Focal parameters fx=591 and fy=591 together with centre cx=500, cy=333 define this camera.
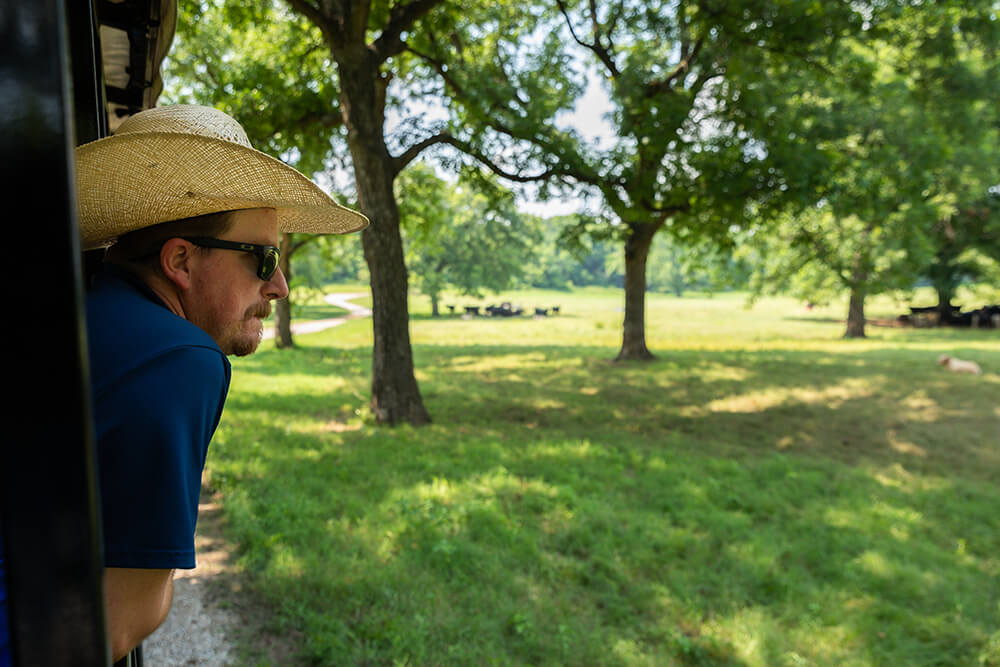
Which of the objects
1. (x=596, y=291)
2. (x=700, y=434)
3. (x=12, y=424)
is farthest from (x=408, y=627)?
(x=596, y=291)

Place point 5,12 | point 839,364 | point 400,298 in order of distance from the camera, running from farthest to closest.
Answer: point 839,364 → point 400,298 → point 5,12

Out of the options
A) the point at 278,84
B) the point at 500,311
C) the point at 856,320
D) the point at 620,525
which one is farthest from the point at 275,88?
the point at 500,311

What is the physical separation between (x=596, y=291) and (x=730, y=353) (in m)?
79.6

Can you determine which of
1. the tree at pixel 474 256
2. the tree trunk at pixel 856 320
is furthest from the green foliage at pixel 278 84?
the tree at pixel 474 256

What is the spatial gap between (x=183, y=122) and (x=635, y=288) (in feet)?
54.0

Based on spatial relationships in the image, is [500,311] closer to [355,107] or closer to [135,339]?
[355,107]

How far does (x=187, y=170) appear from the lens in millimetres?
1593

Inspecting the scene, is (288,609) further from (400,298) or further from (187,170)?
(400,298)

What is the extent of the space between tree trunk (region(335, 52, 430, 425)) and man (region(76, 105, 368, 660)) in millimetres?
7016


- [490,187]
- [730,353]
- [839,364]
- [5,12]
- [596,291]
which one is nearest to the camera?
[5,12]

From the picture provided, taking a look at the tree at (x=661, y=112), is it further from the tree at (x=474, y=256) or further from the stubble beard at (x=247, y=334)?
the tree at (x=474, y=256)

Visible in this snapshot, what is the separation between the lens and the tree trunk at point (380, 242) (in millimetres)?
8578

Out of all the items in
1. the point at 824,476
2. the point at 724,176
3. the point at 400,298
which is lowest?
the point at 824,476

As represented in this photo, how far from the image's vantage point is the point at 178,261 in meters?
1.63
